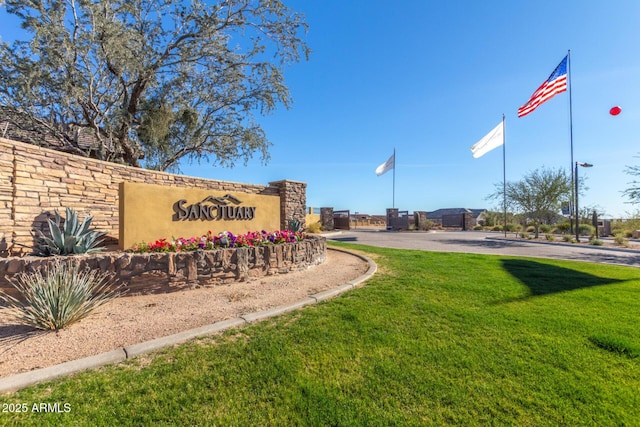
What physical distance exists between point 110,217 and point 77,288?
4.46 metres

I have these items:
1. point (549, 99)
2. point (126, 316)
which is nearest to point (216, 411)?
point (126, 316)

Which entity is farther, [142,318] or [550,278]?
[550,278]

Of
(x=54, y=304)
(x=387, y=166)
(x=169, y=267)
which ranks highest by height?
(x=387, y=166)

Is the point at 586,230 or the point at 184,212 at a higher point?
the point at 184,212

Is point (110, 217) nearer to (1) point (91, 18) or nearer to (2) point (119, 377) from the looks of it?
(2) point (119, 377)

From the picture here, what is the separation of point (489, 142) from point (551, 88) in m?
5.38

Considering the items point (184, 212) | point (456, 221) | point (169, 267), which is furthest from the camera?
point (456, 221)

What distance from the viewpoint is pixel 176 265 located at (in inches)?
190

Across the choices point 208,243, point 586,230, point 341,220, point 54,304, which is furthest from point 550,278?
point 586,230

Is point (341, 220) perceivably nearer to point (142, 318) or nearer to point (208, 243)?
point (208, 243)

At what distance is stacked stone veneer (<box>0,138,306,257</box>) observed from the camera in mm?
5289

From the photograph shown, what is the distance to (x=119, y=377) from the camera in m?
2.30

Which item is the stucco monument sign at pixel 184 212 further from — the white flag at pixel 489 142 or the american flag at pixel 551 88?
the white flag at pixel 489 142

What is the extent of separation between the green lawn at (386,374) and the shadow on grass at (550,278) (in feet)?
3.51
